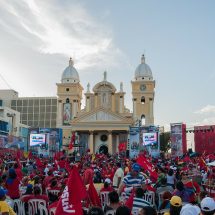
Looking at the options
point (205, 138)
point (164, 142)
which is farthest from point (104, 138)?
point (205, 138)

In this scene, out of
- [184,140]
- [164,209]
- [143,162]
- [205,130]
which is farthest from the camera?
[205,130]

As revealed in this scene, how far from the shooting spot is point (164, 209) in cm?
712

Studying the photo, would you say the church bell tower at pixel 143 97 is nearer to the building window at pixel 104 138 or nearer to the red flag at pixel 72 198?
the building window at pixel 104 138

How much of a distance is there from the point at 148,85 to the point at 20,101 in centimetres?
5053

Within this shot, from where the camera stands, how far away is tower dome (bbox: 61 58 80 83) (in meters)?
69.3

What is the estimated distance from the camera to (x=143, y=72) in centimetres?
6712

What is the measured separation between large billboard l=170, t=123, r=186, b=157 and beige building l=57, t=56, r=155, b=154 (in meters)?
18.5

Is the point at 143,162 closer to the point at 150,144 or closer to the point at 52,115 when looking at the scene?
the point at 150,144

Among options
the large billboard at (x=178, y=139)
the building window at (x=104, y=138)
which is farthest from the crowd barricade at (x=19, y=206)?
the building window at (x=104, y=138)

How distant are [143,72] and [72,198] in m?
62.5

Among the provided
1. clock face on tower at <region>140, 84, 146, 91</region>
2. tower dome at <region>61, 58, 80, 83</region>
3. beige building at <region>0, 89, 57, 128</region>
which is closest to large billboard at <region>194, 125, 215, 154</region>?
clock face on tower at <region>140, 84, 146, 91</region>

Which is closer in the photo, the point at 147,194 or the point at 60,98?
the point at 147,194

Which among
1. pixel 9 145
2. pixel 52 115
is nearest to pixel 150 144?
pixel 9 145

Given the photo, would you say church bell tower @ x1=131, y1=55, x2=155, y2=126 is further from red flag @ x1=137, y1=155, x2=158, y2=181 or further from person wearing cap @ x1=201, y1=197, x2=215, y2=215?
person wearing cap @ x1=201, y1=197, x2=215, y2=215
